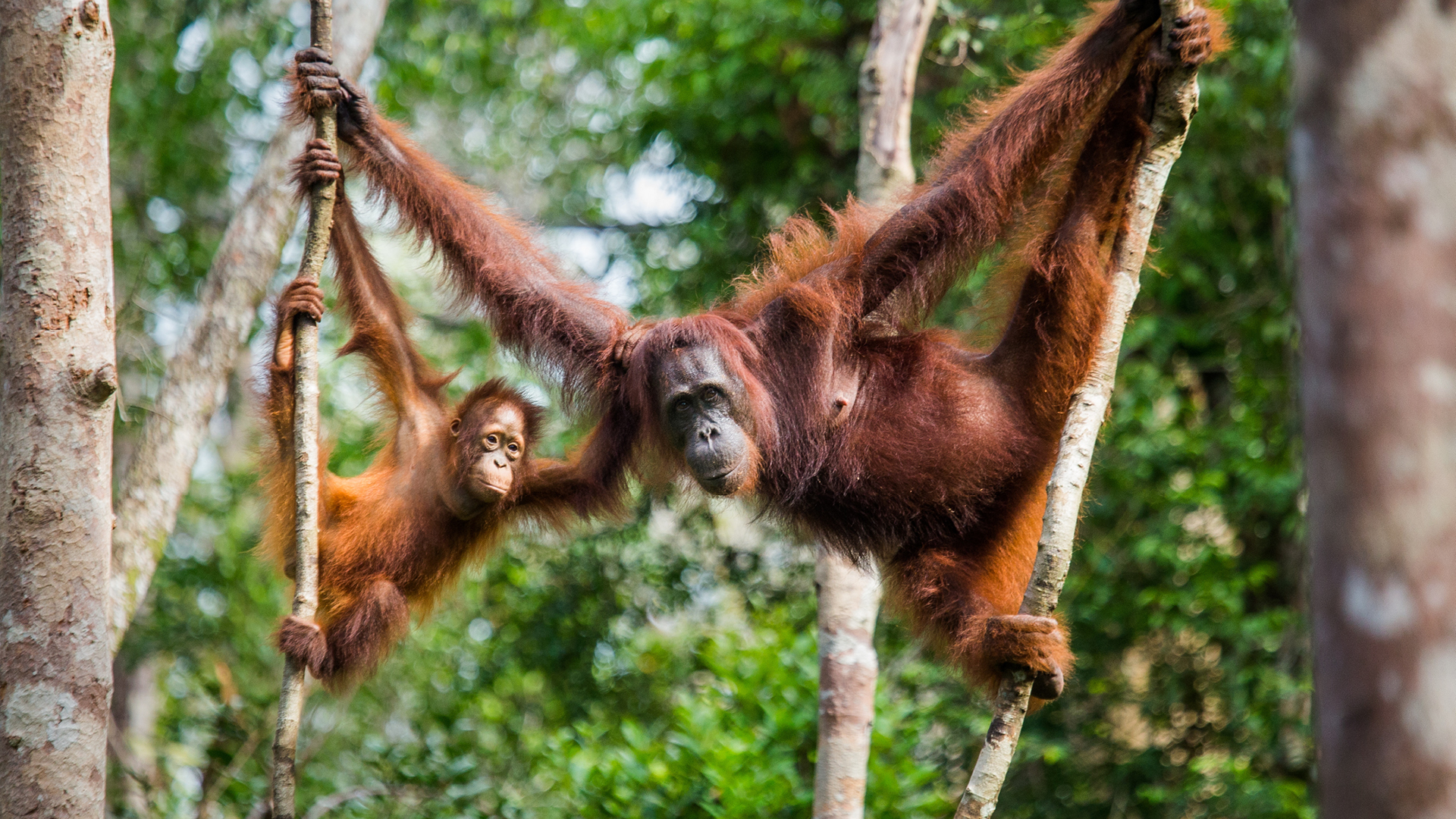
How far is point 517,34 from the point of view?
9.65 meters

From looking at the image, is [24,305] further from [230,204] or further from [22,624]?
[230,204]

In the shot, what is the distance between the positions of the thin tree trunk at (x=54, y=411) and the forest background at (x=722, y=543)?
4.83 ft

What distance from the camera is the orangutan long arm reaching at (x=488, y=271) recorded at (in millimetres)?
4074

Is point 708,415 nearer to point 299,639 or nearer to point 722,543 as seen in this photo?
point 299,639

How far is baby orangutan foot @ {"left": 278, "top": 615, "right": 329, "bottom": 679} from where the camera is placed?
11.6ft

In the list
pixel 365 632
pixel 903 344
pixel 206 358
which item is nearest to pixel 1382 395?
pixel 903 344

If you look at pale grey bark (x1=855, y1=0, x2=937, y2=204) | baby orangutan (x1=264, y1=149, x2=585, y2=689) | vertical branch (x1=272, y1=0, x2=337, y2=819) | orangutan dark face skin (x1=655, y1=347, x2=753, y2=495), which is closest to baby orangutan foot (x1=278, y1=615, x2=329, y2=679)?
vertical branch (x1=272, y1=0, x2=337, y2=819)

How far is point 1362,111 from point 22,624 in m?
2.96

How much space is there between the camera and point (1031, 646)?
3.21m

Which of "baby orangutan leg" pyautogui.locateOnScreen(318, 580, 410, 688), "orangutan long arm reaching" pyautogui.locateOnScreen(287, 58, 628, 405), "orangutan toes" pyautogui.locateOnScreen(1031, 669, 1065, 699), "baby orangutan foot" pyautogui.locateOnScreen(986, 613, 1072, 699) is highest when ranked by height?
"orangutan long arm reaching" pyautogui.locateOnScreen(287, 58, 628, 405)

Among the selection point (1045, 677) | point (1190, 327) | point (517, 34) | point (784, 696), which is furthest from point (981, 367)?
point (517, 34)

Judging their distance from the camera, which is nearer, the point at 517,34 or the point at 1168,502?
the point at 1168,502

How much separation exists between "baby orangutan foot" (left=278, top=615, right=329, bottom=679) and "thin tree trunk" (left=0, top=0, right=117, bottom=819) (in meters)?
0.66

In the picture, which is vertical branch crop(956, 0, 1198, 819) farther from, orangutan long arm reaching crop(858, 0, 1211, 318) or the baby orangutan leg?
the baby orangutan leg
